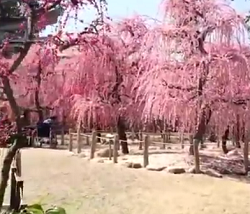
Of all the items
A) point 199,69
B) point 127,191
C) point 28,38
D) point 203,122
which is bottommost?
point 127,191

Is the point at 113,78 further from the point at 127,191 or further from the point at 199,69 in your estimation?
the point at 127,191

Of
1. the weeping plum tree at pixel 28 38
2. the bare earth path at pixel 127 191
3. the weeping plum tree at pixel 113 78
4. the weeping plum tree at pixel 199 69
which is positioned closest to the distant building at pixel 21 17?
the weeping plum tree at pixel 28 38

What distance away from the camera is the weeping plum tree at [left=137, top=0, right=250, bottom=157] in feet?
46.1

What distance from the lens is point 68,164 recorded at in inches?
558

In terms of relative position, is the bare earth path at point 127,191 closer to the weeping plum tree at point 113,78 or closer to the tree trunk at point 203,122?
the tree trunk at point 203,122

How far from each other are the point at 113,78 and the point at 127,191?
917 cm

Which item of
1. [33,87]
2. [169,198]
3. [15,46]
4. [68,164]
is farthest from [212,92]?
[33,87]

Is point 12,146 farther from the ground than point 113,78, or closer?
closer

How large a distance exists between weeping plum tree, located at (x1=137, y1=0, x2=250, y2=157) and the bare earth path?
261 cm

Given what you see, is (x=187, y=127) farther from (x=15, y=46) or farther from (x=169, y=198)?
(x=15, y=46)

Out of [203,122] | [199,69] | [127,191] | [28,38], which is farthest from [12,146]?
[203,122]

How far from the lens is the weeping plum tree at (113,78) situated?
60.5 feet

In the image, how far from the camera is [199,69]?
14.2 m

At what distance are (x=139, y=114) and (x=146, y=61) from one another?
9.81 feet
